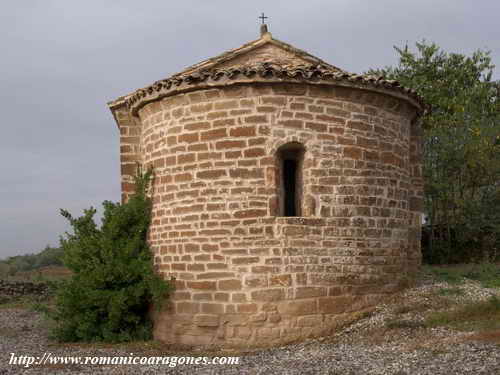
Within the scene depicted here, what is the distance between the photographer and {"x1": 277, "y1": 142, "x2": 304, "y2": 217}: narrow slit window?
8344mm

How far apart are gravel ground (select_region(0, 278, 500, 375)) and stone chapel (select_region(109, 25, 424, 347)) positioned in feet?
1.25

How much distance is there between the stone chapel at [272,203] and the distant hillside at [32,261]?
66.7 feet

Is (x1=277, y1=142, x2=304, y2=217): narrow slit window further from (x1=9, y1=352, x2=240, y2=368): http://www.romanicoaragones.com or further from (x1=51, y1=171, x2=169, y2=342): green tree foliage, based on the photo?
(x1=9, y1=352, x2=240, y2=368): http://www.romanicoaragones.com

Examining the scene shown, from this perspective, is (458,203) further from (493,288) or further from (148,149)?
(148,149)

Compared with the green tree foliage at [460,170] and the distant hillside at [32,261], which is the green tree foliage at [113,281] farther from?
the distant hillside at [32,261]

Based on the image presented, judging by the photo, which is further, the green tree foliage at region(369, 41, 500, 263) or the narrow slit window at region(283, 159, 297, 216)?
the green tree foliage at region(369, 41, 500, 263)

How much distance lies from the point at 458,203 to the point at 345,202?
12.5 meters

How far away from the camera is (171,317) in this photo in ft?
28.0

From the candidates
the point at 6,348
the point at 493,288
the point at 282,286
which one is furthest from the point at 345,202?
the point at 6,348

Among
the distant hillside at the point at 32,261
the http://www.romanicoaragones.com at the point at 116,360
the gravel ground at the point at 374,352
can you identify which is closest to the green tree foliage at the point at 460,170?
the gravel ground at the point at 374,352

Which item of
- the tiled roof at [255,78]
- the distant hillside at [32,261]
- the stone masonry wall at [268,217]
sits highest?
the tiled roof at [255,78]

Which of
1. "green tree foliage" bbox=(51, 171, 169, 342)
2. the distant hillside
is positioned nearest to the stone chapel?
"green tree foliage" bbox=(51, 171, 169, 342)

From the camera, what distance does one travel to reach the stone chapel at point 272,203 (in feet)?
26.2

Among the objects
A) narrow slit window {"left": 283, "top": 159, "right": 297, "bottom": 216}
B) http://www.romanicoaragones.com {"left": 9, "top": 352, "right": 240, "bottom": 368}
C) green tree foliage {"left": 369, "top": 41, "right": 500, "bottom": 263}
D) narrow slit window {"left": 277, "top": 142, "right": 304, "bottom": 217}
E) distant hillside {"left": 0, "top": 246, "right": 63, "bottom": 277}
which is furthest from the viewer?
distant hillside {"left": 0, "top": 246, "right": 63, "bottom": 277}
